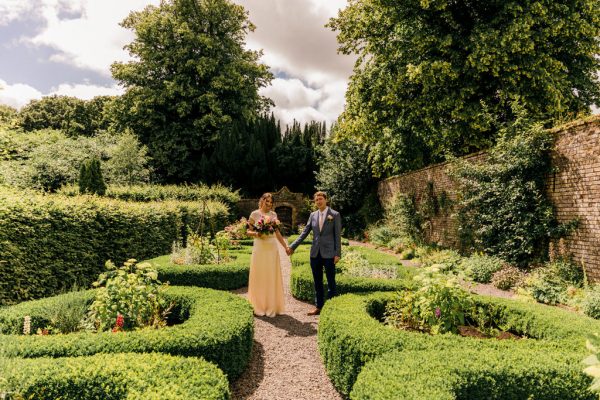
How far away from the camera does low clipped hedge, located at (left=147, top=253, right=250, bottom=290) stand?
321 inches

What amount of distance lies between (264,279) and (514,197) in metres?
6.88

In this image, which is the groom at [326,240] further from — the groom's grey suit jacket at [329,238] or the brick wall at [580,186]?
the brick wall at [580,186]

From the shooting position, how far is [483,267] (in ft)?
32.9

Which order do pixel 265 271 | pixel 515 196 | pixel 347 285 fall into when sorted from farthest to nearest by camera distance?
pixel 515 196 < pixel 347 285 < pixel 265 271

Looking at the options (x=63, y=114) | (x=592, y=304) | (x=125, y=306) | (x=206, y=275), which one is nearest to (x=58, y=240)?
(x=206, y=275)

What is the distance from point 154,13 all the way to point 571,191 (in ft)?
93.0

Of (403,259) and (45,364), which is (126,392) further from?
(403,259)

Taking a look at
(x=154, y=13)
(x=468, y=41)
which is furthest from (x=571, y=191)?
(x=154, y=13)

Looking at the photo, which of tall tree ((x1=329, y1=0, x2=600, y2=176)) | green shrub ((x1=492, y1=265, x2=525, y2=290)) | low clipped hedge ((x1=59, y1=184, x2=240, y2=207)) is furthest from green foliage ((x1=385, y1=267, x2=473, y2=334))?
low clipped hedge ((x1=59, y1=184, x2=240, y2=207))

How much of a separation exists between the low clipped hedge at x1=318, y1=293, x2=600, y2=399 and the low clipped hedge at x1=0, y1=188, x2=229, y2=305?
491 cm

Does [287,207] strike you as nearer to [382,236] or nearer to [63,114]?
[382,236]

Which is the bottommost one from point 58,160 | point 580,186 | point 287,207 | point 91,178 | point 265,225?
point 265,225

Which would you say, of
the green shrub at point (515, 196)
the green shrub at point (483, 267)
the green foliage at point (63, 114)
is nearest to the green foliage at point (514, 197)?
the green shrub at point (515, 196)

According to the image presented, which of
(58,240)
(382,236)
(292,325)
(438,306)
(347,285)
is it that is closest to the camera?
(438,306)
